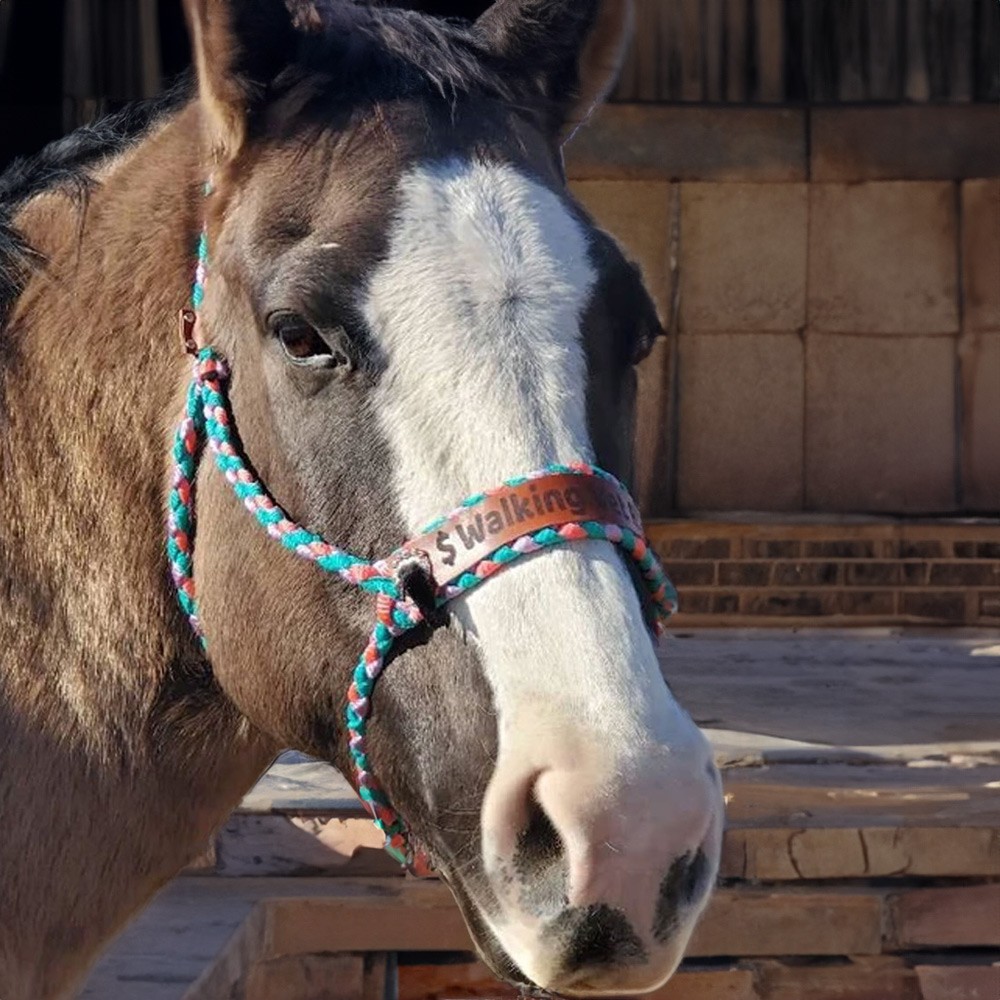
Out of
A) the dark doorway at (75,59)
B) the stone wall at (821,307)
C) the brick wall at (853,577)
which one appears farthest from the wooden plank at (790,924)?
the dark doorway at (75,59)

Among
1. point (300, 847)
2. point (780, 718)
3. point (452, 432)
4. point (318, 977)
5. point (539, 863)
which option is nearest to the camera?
point (539, 863)

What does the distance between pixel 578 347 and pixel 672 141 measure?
5420 millimetres

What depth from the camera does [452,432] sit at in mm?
1648

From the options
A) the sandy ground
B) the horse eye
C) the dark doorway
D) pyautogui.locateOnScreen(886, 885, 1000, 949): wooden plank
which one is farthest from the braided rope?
the dark doorway

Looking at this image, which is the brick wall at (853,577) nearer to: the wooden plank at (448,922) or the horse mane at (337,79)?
the wooden plank at (448,922)

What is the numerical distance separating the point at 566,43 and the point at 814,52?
5.18 meters

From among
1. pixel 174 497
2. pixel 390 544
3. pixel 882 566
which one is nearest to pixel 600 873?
pixel 390 544

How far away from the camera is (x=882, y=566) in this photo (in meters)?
6.98

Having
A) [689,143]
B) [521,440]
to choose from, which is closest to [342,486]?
[521,440]

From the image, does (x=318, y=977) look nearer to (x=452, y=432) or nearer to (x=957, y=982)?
(x=957, y=982)

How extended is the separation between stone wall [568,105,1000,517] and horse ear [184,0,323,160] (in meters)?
5.14

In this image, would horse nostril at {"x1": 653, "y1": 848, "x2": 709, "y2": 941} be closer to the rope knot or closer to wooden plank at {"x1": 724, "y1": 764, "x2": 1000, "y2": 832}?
the rope knot

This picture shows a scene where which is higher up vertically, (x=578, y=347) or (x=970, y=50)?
(x=578, y=347)

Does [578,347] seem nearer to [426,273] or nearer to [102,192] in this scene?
[426,273]
